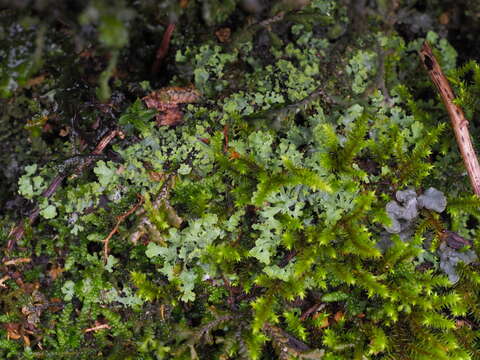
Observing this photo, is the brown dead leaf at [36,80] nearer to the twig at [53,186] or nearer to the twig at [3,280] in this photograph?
the twig at [53,186]

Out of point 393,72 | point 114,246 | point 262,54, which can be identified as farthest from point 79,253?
point 393,72

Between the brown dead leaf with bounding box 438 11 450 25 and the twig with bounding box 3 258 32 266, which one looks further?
the brown dead leaf with bounding box 438 11 450 25

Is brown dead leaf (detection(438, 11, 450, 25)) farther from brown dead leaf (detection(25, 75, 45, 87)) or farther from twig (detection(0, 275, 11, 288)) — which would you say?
twig (detection(0, 275, 11, 288))

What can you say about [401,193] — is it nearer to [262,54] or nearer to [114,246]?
[262,54]

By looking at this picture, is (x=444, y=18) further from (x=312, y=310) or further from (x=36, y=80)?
(x=36, y=80)

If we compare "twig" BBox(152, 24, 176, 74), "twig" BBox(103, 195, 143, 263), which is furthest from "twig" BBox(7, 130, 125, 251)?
"twig" BBox(152, 24, 176, 74)

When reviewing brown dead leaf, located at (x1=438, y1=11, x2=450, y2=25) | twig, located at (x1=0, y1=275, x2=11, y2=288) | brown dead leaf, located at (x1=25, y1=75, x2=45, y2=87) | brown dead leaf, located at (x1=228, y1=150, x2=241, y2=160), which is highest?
brown dead leaf, located at (x1=438, y1=11, x2=450, y2=25)
